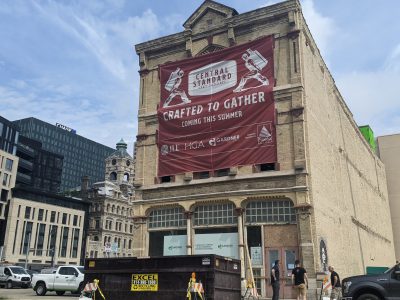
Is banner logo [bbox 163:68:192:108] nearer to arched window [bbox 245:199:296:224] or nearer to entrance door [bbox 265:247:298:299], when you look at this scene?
arched window [bbox 245:199:296:224]

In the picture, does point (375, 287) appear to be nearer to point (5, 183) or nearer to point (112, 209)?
point (5, 183)

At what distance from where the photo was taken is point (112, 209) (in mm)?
101125

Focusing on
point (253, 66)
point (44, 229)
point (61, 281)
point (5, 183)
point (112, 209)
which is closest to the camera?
point (61, 281)

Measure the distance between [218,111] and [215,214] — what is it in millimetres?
7242

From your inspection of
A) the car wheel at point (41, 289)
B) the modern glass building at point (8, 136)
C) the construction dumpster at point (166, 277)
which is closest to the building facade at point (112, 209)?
the modern glass building at point (8, 136)

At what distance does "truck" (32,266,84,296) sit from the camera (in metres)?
26.8

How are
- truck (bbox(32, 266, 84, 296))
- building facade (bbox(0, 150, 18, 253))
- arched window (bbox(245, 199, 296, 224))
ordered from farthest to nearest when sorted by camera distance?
building facade (bbox(0, 150, 18, 253)), truck (bbox(32, 266, 84, 296)), arched window (bbox(245, 199, 296, 224))

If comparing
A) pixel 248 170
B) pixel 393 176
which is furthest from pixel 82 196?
pixel 248 170

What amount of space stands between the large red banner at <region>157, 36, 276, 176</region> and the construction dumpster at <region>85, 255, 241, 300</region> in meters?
11.9

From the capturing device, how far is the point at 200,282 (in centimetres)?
1509

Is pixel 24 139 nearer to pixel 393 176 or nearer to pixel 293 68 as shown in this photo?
pixel 393 176

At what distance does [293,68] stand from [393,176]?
51.5 metres

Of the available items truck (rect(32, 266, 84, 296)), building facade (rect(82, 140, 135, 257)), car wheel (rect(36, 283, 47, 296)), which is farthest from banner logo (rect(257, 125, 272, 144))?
building facade (rect(82, 140, 135, 257))

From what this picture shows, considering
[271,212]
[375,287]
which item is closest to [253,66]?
[271,212]
